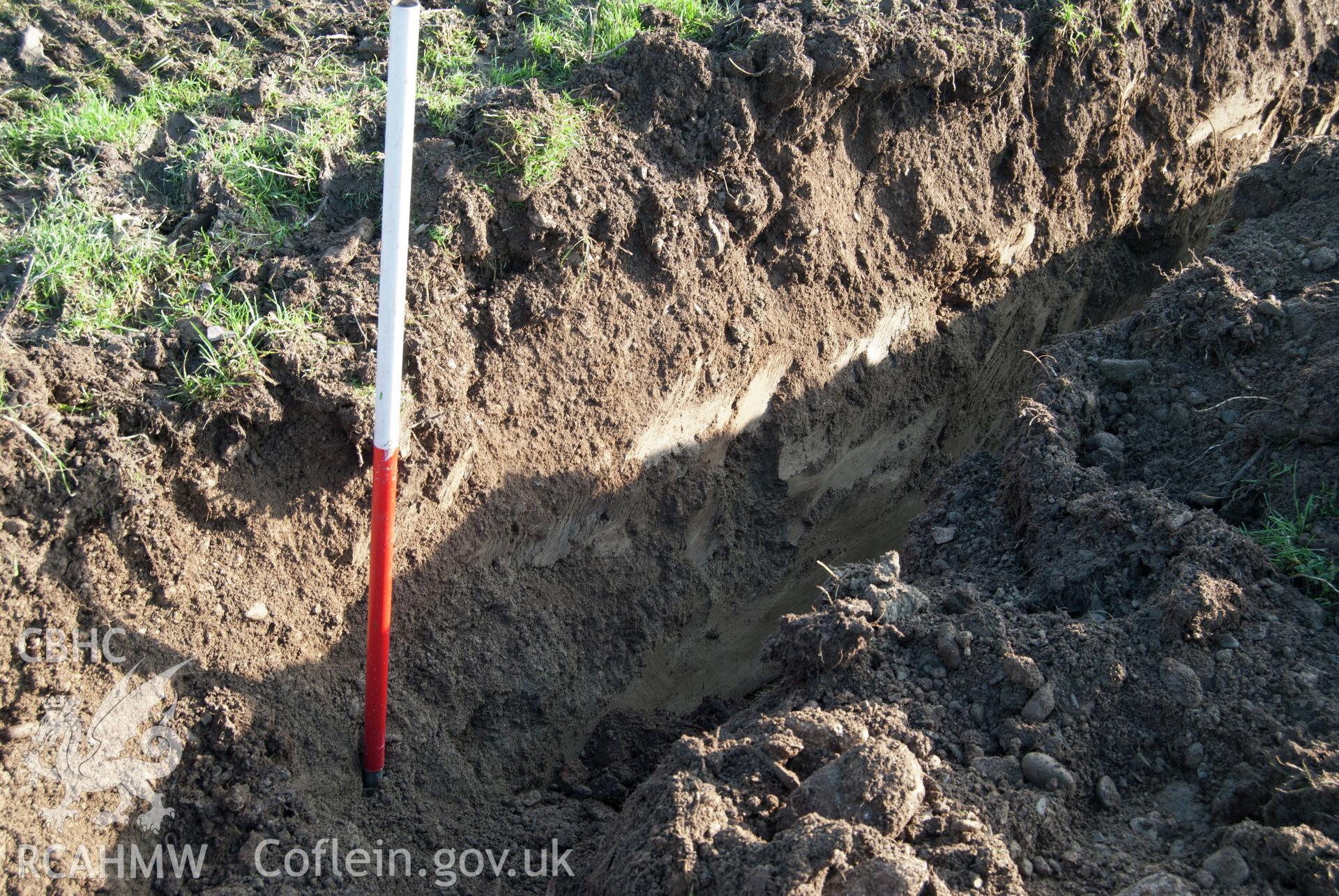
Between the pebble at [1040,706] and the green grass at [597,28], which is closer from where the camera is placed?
the pebble at [1040,706]

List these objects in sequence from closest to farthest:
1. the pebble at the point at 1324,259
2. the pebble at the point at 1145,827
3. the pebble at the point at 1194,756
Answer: the pebble at the point at 1145,827
the pebble at the point at 1194,756
the pebble at the point at 1324,259

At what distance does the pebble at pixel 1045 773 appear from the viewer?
7.82 feet

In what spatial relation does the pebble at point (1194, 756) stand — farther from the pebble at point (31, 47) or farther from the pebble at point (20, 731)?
the pebble at point (31, 47)

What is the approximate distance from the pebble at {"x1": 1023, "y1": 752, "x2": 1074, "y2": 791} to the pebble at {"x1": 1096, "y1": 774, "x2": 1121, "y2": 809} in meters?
0.09

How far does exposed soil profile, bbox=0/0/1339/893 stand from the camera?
7.86 ft

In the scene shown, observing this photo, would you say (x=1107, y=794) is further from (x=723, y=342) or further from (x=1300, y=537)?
(x=723, y=342)

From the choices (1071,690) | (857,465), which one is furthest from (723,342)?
(1071,690)

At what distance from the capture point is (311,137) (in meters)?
3.26

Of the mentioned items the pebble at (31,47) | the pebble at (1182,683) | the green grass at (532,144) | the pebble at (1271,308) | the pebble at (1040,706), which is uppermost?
the pebble at (31,47)

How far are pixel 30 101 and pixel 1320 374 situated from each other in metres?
4.67

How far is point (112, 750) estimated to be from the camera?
2457 millimetres

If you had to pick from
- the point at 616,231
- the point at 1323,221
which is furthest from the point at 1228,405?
the point at 616,231

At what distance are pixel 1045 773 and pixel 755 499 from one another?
71.8 inches

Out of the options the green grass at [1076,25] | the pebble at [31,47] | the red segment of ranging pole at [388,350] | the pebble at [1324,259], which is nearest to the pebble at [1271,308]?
the pebble at [1324,259]
